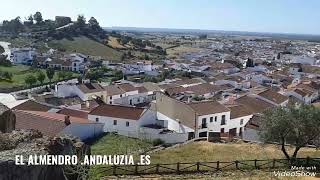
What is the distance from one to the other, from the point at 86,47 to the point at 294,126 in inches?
4408

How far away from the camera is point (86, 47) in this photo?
430 ft

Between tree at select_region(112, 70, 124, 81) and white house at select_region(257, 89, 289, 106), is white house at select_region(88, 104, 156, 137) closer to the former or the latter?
white house at select_region(257, 89, 289, 106)

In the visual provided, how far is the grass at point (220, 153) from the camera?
85.5 ft

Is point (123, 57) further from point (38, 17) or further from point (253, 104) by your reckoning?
point (253, 104)

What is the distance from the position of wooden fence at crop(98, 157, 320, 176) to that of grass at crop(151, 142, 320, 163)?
261 cm

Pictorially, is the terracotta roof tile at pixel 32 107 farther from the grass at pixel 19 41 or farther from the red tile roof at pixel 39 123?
the grass at pixel 19 41

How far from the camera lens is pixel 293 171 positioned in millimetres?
21891

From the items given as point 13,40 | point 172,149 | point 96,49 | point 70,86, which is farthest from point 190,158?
point 13,40

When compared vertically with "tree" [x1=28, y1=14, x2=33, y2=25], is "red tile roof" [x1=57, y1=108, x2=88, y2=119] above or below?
below

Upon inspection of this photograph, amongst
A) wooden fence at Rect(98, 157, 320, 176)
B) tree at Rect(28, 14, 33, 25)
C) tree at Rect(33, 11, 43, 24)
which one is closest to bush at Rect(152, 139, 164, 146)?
wooden fence at Rect(98, 157, 320, 176)

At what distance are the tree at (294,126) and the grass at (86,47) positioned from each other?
100 meters

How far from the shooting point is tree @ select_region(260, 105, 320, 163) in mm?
23719

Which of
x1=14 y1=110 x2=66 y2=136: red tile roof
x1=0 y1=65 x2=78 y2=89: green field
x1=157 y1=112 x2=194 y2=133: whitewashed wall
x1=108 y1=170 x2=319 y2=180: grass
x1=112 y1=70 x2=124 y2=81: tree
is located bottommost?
x1=112 y1=70 x2=124 y2=81: tree

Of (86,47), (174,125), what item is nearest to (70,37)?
(86,47)
